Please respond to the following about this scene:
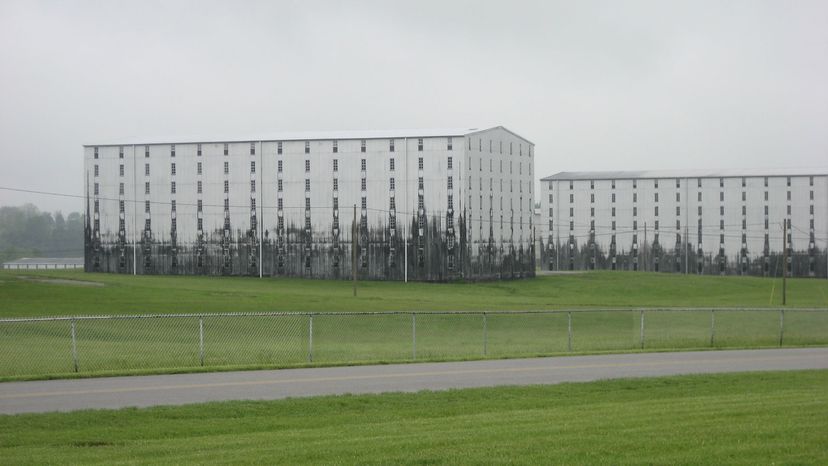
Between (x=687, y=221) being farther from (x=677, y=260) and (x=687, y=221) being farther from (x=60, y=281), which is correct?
(x=60, y=281)

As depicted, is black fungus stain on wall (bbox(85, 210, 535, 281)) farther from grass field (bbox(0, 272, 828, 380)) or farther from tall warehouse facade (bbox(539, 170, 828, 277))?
tall warehouse facade (bbox(539, 170, 828, 277))

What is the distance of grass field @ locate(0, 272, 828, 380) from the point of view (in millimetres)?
31156

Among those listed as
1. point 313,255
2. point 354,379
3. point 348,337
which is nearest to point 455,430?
point 354,379

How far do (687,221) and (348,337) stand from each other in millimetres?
92184

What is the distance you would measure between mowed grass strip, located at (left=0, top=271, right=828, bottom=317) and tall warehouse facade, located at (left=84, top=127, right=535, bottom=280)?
3.49 m

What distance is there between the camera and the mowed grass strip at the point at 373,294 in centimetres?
5719

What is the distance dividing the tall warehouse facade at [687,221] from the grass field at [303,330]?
131 feet

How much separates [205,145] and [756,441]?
8680cm

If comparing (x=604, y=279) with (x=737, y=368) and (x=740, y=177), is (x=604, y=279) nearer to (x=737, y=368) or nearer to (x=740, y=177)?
(x=740, y=177)

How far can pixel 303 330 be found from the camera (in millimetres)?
45000

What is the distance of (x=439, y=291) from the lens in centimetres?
8294

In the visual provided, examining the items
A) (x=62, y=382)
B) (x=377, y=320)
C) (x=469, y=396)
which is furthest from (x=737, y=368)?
(x=377, y=320)

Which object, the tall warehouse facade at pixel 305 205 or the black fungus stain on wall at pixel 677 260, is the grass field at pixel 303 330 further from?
the black fungus stain on wall at pixel 677 260

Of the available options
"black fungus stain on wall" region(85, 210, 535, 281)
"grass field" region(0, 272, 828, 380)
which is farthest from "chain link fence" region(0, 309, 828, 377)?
"black fungus stain on wall" region(85, 210, 535, 281)
